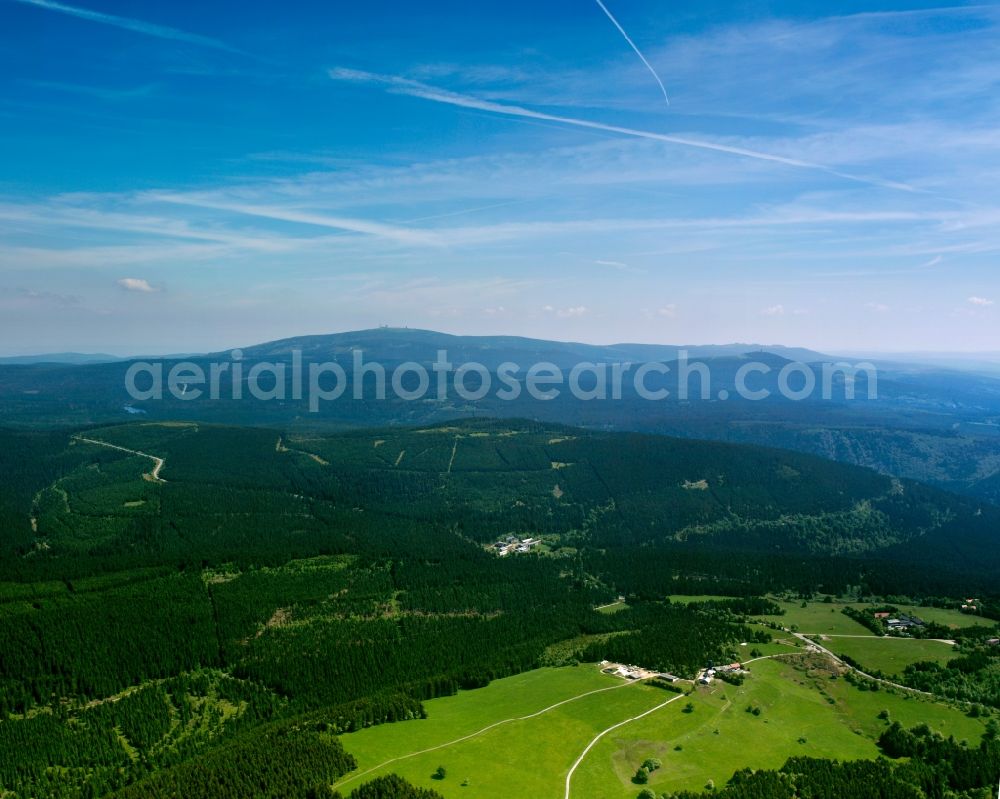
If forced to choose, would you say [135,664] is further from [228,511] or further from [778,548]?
[778,548]

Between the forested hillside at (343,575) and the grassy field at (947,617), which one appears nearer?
the forested hillside at (343,575)

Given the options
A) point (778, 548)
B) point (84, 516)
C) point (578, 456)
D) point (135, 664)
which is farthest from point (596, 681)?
point (578, 456)

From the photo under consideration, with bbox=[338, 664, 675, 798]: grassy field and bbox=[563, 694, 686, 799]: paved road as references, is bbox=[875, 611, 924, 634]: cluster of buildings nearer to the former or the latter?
bbox=[563, 694, 686, 799]: paved road

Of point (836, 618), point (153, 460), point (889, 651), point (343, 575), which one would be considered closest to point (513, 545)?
point (343, 575)

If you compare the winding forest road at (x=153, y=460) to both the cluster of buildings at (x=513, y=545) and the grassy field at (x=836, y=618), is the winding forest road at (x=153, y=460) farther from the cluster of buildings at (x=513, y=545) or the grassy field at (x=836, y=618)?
the grassy field at (x=836, y=618)

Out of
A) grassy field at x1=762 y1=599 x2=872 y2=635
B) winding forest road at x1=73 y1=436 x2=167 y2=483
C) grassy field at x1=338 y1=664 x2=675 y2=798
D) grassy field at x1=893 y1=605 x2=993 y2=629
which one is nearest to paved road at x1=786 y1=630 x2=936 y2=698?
grassy field at x1=762 y1=599 x2=872 y2=635

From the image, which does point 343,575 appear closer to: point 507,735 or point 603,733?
point 507,735

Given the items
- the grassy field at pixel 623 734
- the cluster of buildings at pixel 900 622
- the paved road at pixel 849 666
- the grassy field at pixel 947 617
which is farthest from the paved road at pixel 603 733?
the grassy field at pixel 947 617
